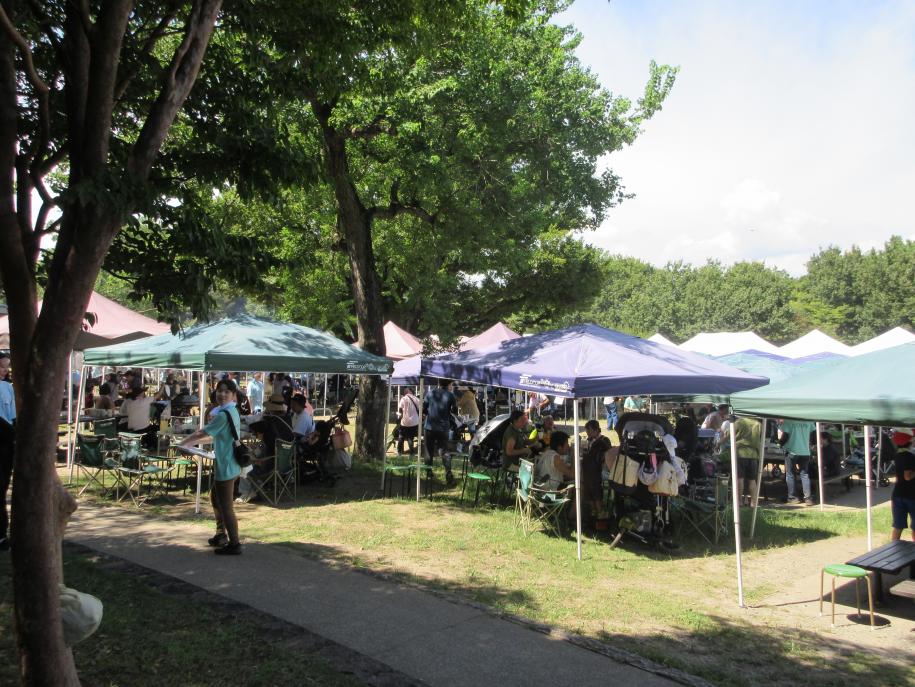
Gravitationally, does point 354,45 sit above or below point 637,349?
above

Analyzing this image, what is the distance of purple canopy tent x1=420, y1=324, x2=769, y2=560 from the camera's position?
8133 millimetres

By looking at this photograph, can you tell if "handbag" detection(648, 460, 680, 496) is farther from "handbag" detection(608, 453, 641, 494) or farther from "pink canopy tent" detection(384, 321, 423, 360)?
"pink canopy tent" detection(384, 321, 423, 360)

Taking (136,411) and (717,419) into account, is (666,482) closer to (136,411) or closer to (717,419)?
(717,419)

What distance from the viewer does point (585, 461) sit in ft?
29.2

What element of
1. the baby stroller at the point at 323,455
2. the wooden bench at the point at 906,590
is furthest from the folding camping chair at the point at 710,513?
the baby stroller at the point at 323,455

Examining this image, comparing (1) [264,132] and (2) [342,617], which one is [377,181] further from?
(2) [342,617]

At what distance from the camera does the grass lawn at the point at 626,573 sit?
5258mm

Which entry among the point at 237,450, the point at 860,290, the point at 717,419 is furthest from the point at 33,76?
the point at 860,290

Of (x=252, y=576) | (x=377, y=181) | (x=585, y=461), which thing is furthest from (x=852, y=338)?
(x=252, y=576)

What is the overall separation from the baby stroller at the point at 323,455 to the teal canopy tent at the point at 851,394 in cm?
682

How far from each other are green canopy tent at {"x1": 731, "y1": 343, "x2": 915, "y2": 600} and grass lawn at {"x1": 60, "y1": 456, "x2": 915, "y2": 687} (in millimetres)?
1820

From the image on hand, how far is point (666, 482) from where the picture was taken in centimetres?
828

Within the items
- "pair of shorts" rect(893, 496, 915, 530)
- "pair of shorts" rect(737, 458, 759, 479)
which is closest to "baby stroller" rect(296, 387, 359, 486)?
"pair of shorts" rect(737, 458, 759, 479)

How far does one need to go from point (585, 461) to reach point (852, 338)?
5707cm
